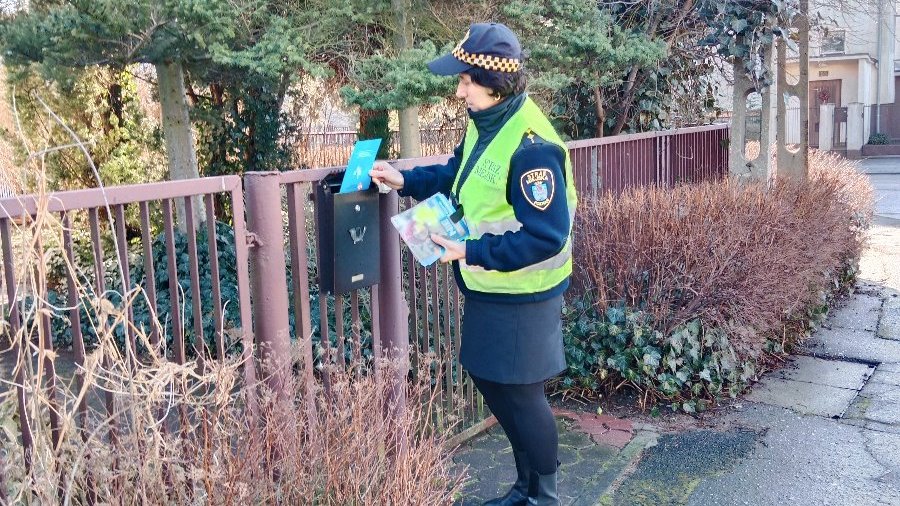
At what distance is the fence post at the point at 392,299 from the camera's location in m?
3.65

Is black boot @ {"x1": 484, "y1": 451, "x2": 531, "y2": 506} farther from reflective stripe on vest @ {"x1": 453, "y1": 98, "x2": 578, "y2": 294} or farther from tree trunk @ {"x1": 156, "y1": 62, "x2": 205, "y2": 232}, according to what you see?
tree trunk @ {"x1": 156, "y1": 62, "x2": 205, "y2": 232}

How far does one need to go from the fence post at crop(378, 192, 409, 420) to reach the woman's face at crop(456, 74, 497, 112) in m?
0.69

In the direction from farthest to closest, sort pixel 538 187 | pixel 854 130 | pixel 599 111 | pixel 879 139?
pixel 879 139 < pixel 854 130 < pixel 599 111 < pixel 538 187

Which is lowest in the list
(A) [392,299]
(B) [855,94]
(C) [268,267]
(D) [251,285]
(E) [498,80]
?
(A) [392,299]

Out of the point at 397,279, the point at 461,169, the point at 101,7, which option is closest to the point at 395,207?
the point at 397,279

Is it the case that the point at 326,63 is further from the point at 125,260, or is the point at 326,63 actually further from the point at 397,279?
the point at 125,260

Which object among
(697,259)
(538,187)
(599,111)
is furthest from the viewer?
(599,111)

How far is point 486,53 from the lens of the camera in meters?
2.96

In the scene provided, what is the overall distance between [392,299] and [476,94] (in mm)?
1089

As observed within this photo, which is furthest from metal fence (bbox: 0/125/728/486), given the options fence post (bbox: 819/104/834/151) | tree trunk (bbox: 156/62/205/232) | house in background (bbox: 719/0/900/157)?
fence post (bbox: 819/104/834/151)

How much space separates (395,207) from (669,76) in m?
6.47

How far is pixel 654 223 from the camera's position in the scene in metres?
5.13

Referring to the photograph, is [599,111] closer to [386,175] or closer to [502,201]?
[386,175]

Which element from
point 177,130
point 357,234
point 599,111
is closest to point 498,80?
point 357,234
